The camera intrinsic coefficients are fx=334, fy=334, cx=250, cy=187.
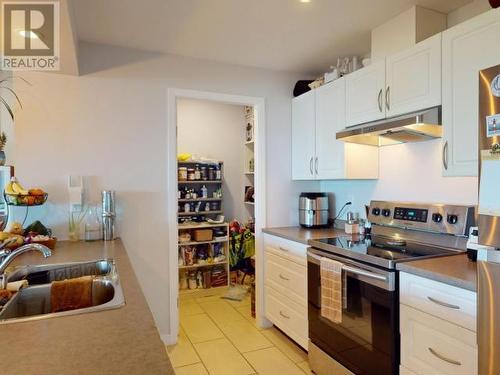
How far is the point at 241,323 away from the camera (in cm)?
313

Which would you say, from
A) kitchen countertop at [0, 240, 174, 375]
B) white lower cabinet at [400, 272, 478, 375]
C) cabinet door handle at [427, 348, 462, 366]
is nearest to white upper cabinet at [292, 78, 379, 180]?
white lower cabinet at [400, 272, 478, 375]

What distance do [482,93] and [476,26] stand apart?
0.64m

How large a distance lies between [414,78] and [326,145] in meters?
0.87

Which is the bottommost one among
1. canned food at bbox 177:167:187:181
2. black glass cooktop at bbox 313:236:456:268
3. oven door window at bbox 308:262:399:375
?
oven door window at bbox 308:262:399:375

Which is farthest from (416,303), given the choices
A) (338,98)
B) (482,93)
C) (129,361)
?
(338,98)

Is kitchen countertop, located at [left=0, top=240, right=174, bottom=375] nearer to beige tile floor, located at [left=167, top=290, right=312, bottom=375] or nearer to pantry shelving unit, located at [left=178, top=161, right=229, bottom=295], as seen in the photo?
beige tile floor, located at [left=167, top=290, right=312, bottom=375]

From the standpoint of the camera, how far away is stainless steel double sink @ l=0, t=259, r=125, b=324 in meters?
1.13

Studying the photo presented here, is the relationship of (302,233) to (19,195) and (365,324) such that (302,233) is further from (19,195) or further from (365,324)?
(19,195)

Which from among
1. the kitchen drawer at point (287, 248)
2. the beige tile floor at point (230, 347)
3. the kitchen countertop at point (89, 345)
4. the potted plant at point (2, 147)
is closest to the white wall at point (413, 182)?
the kitchen drawer at point (287, 248)

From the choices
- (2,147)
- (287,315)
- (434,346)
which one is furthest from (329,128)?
(2,147)

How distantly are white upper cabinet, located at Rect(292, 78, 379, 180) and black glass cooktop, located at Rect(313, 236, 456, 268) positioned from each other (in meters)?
0.53

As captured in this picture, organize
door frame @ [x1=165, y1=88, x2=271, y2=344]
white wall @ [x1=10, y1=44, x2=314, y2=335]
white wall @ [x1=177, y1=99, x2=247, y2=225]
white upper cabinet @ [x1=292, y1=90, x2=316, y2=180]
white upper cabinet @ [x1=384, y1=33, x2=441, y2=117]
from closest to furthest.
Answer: white upper cabinet @ [x1=384, y1=33, x2=441, y2=117]
white wall @ [x1=10, y1=44, x2=314, y2=335]
door frame @ [x1=165, y1=88, x2=271, y2=344]
white upper cabinet @ [x1=292, y1=90, x2=316, y2=180]
white wall @ [x1=177, y1=99, x2=247, y2=225]

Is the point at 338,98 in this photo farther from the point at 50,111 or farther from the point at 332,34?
the point at 50,111

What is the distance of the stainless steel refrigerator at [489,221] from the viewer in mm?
1148
